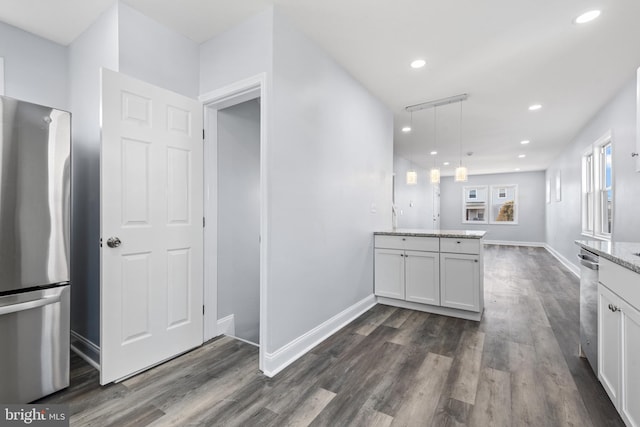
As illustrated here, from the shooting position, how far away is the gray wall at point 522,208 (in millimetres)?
9953

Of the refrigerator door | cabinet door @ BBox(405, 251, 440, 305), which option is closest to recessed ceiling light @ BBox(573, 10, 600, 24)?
cabinet door @ BBox(405, 251, 440, 305)

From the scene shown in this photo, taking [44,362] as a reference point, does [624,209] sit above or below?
above

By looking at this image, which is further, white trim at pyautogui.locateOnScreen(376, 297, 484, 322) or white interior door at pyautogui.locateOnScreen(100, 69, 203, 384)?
white trim at pyautogui.locateOnScreen(376, 297, 484, 322)

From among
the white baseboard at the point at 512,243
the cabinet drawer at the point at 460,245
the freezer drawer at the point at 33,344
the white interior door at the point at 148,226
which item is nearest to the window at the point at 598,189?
the cabinet drawer at the point at 460,245

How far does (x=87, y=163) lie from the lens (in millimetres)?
2383

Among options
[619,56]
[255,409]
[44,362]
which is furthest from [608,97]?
[44,362]

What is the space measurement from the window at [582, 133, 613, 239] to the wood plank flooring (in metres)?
2.37

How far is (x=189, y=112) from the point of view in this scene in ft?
7.91

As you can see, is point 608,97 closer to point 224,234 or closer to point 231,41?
point 231,41

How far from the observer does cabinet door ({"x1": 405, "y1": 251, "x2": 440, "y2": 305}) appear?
3.33 metres

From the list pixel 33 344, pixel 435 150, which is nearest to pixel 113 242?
pixel 33 344

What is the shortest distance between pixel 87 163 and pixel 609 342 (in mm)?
3813

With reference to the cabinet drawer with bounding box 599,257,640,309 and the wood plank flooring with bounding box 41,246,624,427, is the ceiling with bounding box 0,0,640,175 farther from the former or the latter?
the wood plank flooring with bounding box 41,246,624,427

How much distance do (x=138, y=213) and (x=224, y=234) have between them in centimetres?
82
